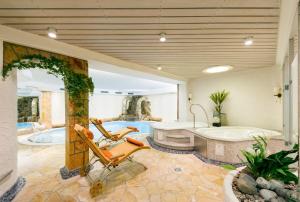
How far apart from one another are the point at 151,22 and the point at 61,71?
5.74 feet

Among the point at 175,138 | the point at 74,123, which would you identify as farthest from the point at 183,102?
the point at 74,123

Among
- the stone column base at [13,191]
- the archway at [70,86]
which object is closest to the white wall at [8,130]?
the stone column base at [13,191]

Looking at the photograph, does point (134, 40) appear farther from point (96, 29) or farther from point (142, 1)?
point (142, 1)

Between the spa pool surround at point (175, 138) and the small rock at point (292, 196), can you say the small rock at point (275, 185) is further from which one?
the spa pool surround at point (175, 138)

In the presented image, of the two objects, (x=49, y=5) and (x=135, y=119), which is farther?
(x=135, y=119)

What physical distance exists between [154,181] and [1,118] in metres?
A: 2.51

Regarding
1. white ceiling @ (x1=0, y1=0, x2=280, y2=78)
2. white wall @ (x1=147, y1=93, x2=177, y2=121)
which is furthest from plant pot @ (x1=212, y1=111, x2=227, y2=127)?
white wall @ (x1=147, y1=93, x2=177, y2=121)

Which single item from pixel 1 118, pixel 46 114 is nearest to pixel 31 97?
pixel 46 114

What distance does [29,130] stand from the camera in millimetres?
6027

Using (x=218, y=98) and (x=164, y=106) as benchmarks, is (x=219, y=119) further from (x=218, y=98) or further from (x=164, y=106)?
(x=164, y=106)

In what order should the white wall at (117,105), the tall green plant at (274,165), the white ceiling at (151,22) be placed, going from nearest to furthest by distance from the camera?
the tall green plant at (274,165), the white ceiling at (151,22), the white wall at (117,105)

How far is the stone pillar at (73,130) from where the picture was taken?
254 cm

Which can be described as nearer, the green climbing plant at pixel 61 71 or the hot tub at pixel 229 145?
the green climbing plant at pixel 61 71

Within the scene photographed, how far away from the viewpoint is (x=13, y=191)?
2064 millimetres
